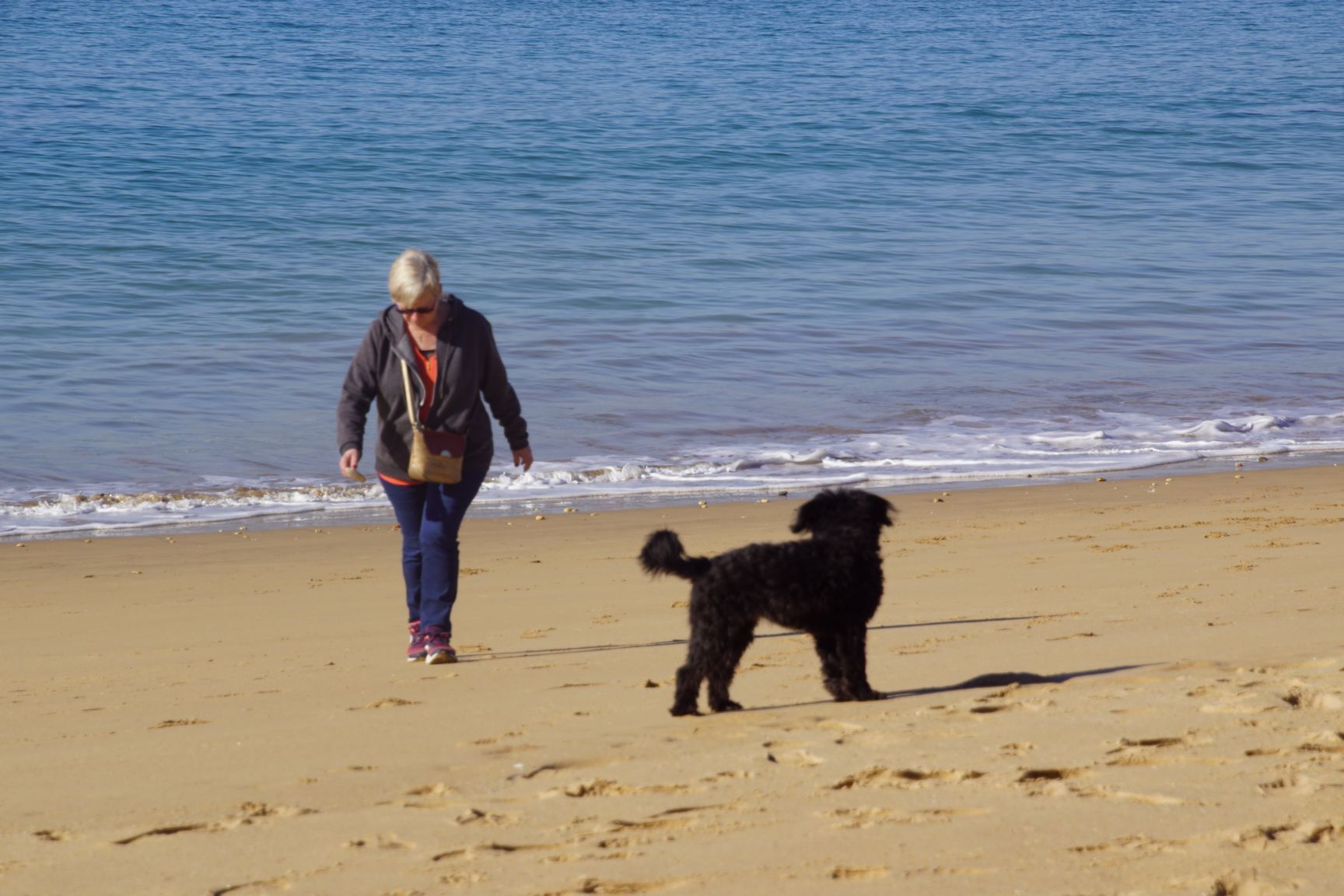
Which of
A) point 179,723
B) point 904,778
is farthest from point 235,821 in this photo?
point 904,778

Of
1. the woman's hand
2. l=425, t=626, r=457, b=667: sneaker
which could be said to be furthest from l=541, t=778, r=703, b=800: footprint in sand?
the woman's hand

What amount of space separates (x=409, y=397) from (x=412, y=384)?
5 cm

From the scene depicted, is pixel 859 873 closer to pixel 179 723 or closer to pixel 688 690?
pixel 688 690

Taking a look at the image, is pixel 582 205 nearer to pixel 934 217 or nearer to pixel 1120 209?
pixel 934 217

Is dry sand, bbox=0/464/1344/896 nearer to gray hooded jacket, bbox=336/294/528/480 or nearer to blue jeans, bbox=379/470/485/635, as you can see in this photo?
blue jeans, bbox=379/470/485/635

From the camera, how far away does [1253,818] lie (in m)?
3.14

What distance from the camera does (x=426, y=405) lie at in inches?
204

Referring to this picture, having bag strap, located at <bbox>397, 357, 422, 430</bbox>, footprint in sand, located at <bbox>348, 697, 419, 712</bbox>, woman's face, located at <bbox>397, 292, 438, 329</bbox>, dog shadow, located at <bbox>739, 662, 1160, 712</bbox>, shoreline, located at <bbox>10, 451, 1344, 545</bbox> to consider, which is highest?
woman's face, located at <bbox>397, 292, 438, 329</bbox>

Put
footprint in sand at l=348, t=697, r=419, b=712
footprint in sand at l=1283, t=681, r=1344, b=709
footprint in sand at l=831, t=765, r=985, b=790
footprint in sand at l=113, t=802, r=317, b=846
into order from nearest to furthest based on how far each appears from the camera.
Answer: footprint in sand at l=113, t=802, r=317, b=846 → footprint in sand at l=831, t=765, r=985, b=790 → footprint in sand at l=1283, t=681, r=1344, b=709 → footprint in sand at l=348, t=697, r=419, b=712

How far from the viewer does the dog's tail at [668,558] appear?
13.7 ft

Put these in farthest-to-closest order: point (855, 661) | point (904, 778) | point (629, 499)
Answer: point (629, 499), point (855, 661), point (904, 778)

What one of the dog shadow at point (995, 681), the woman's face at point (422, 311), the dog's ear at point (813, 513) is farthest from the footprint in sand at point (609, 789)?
the woman's face at point (422, 311)

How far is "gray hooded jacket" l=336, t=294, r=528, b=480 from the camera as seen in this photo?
5.17 metres

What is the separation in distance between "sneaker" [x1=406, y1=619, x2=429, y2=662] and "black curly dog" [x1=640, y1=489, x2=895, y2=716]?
137 centimetres
